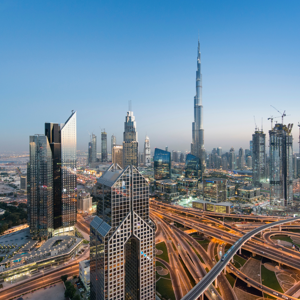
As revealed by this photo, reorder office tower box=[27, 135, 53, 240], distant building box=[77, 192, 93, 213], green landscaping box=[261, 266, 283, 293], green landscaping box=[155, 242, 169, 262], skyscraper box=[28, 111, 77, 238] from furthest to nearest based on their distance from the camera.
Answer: distant building box=[77, 192, 93, 213]
skyscraper box=[28, 111, 77, 238]
office tower box=[27, 135, 53, 240]
green landscaping box=[155, 242, 169, 262]
green landscaping box=[261, 266, 283, 293]

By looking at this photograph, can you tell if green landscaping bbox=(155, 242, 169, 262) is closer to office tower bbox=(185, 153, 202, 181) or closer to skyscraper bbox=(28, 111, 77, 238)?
skyscraper bbox=(28, 111, 77, 238)

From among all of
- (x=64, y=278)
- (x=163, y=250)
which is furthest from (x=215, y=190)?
(x=64, y=278)

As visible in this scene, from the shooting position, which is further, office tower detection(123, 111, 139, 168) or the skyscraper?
office tower detection(123, 111, 139, 168)

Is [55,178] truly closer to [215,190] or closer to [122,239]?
[122,239]

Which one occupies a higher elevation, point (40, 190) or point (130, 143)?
point (130, 143)

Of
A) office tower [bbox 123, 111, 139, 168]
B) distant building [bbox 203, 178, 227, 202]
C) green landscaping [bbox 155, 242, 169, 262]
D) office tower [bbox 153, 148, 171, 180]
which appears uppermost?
office tower [bbox 123, 111, 139, 168]

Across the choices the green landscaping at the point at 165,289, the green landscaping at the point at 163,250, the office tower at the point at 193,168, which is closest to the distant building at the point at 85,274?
the green landscaping at the point at 165,289

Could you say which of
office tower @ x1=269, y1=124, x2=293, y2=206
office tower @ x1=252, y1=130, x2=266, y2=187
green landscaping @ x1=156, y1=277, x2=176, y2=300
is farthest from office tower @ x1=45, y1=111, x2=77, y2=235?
office tower @ x1=252, y1=130, x2=266, y2=187
